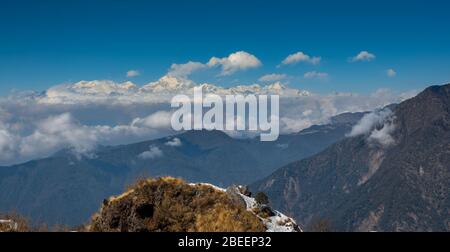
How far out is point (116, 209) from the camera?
3316 centimetres

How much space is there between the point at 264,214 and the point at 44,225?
1469 cm

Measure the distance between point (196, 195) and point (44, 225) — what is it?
32.8 ft
